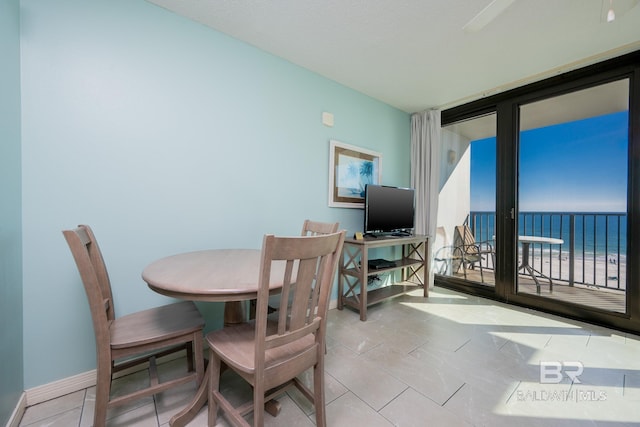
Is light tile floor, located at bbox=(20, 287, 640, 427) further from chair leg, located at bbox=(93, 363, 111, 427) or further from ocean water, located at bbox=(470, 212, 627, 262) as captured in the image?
ocean water, located at bbox=(470, 212, 627, 262)

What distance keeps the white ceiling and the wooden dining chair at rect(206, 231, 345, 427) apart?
5.58ft

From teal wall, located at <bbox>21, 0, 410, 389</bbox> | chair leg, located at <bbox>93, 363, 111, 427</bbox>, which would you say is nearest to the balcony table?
teal wall, located at <bbox>21, 0, 410, 389</bbox>

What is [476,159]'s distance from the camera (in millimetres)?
3242

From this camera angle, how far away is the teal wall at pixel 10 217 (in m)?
1.13

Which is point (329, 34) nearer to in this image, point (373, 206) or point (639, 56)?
point (373, 206)

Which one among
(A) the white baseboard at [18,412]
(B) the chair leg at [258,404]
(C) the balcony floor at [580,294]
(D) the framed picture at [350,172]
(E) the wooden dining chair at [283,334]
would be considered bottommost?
(A) the white baseboard at [18,412]

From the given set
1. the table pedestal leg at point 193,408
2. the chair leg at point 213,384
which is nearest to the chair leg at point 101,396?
the table pedestal leg at point 193,408

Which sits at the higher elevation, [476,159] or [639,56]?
[639,56]

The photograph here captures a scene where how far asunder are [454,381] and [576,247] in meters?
2.79

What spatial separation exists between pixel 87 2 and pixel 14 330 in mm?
1879

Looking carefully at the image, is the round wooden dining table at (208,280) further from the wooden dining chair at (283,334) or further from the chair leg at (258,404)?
the chair leg at (258,404)

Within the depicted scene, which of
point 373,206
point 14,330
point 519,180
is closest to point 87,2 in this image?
point 14,330

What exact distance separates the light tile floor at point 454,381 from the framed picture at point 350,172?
1.31 m

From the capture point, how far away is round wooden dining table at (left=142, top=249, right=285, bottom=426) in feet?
3.25
